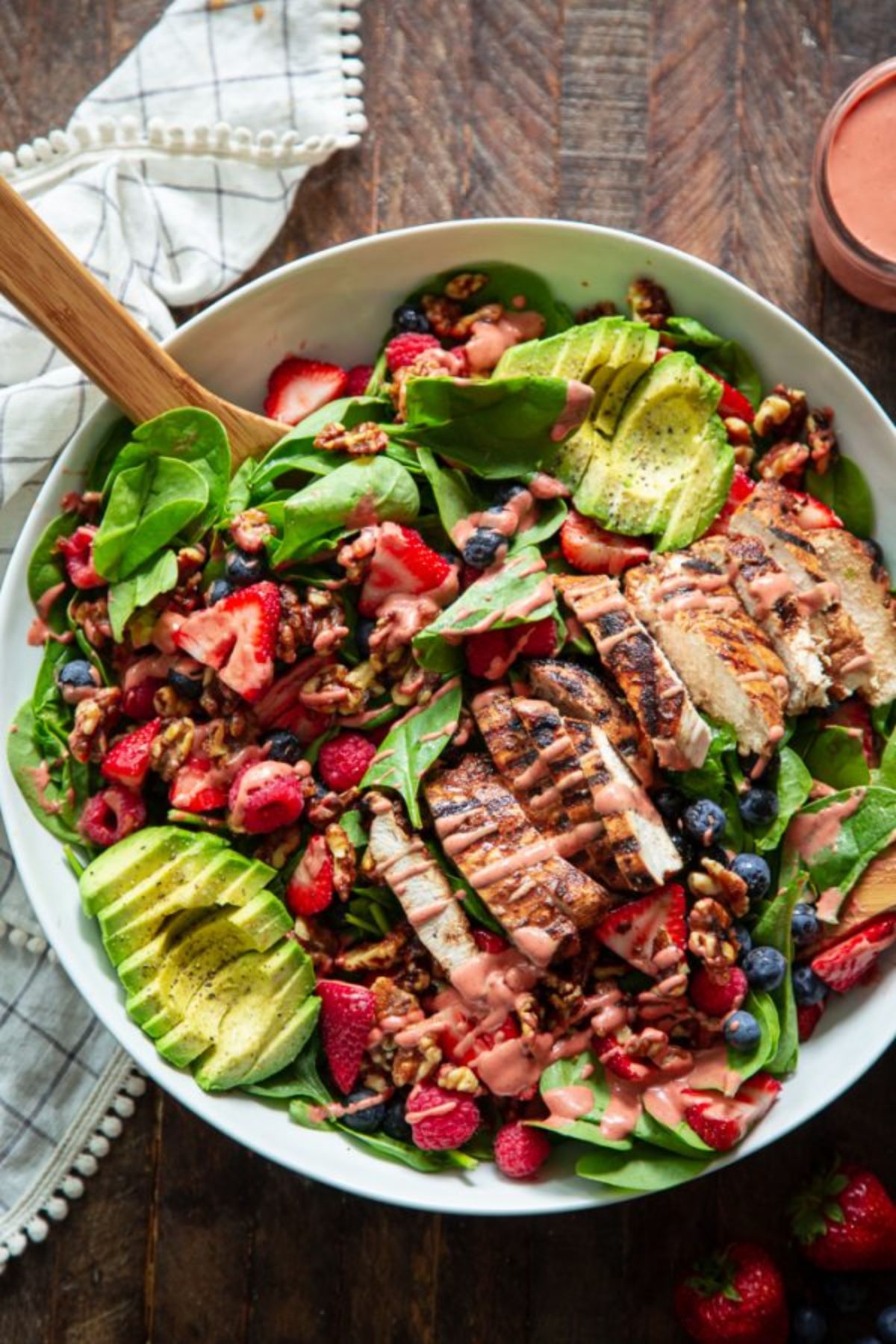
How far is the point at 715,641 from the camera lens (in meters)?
2.81

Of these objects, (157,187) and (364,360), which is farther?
(157,187)

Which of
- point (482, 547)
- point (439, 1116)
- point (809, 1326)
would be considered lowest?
point (809, 1326)

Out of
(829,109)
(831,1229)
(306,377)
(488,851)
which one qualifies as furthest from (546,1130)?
(829,109)

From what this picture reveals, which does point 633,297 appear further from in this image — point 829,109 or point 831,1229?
point 831,1229

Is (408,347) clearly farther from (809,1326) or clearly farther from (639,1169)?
(809,1326)

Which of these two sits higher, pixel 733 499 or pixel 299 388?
pixel 299 388

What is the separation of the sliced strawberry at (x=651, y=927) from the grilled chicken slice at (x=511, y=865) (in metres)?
0.05

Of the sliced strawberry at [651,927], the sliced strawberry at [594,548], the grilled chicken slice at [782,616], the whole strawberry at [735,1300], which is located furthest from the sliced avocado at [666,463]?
the whole strawberry at [735,1300]

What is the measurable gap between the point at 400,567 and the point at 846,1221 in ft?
6.27

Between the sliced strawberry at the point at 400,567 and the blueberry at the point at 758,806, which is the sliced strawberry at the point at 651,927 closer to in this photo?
the blueberry at the point at 758,806

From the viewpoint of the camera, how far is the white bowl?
2.84 m

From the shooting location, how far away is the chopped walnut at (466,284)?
10.1 ft

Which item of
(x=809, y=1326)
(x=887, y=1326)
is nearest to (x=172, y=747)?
(x=809, y=1326)

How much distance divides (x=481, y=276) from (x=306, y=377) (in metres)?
0.47
